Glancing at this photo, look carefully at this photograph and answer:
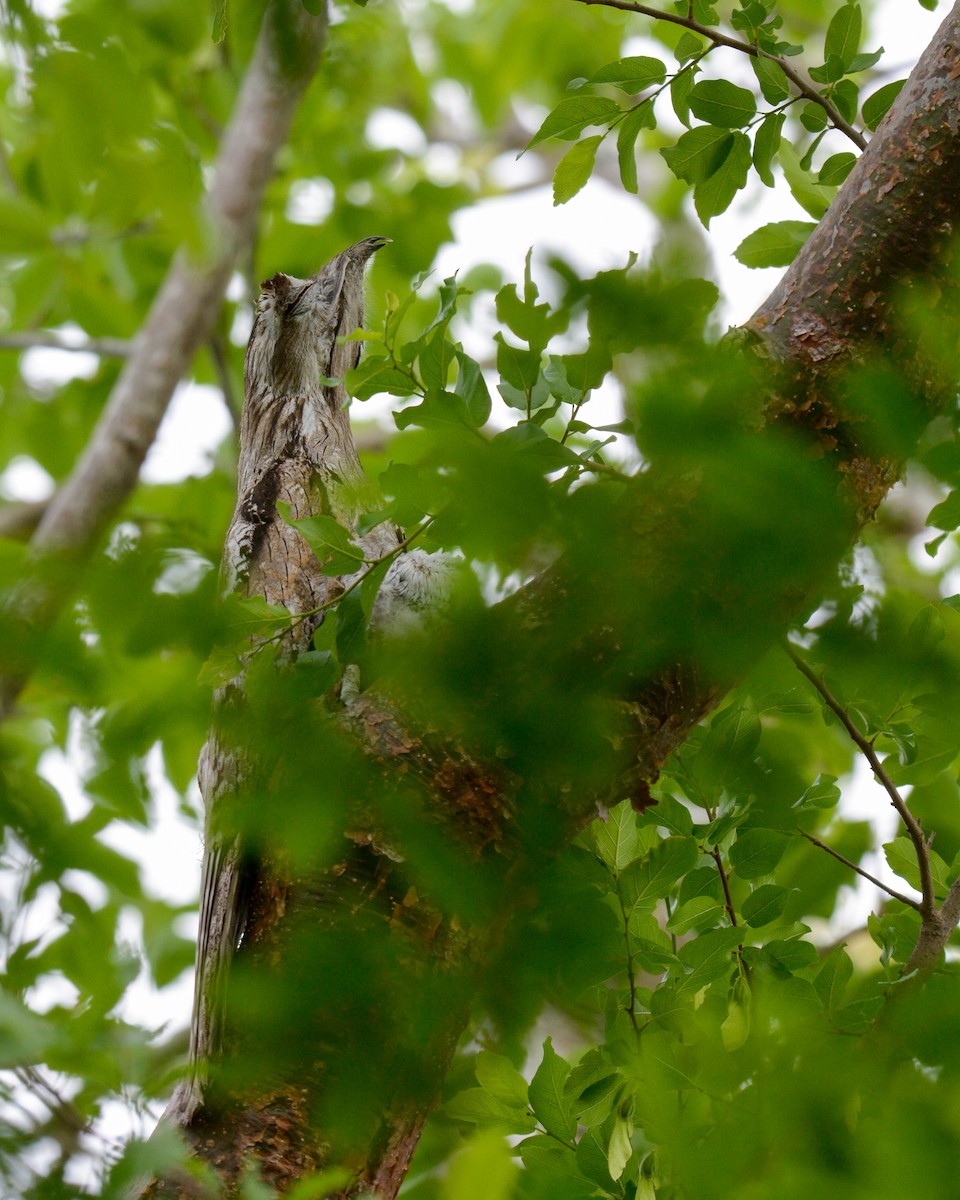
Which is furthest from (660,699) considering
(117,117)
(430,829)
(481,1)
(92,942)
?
(481,1)

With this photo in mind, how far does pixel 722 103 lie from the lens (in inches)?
53.7

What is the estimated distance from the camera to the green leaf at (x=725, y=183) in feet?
4.67

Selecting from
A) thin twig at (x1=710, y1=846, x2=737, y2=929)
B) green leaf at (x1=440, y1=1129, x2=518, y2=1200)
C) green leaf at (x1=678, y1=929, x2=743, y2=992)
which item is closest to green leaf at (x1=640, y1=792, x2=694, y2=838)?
thin twig at (x1=710, y1=846, x2=737, y2=929)

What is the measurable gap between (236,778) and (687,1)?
4.05 feet

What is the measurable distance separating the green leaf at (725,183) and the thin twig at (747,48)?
106 mm

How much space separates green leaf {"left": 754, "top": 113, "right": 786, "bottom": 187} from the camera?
1.42 metres

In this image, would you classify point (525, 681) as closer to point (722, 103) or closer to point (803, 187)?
point (722, 103)

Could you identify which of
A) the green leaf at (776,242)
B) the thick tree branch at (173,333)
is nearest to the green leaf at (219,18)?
the green leaf at (776,242)

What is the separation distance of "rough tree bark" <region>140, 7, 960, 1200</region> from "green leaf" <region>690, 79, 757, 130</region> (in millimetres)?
291

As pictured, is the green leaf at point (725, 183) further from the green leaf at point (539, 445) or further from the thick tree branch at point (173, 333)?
A: the thick tree branch at point (173, 333)

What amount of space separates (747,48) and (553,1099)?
53.7 inches

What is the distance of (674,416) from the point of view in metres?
0.56

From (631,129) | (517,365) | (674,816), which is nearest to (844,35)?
(631,129)

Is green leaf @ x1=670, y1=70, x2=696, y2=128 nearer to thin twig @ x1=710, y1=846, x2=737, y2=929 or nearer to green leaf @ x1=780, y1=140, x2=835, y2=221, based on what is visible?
green leaf @ x1=780, y1=140, x2=835, y2=221
